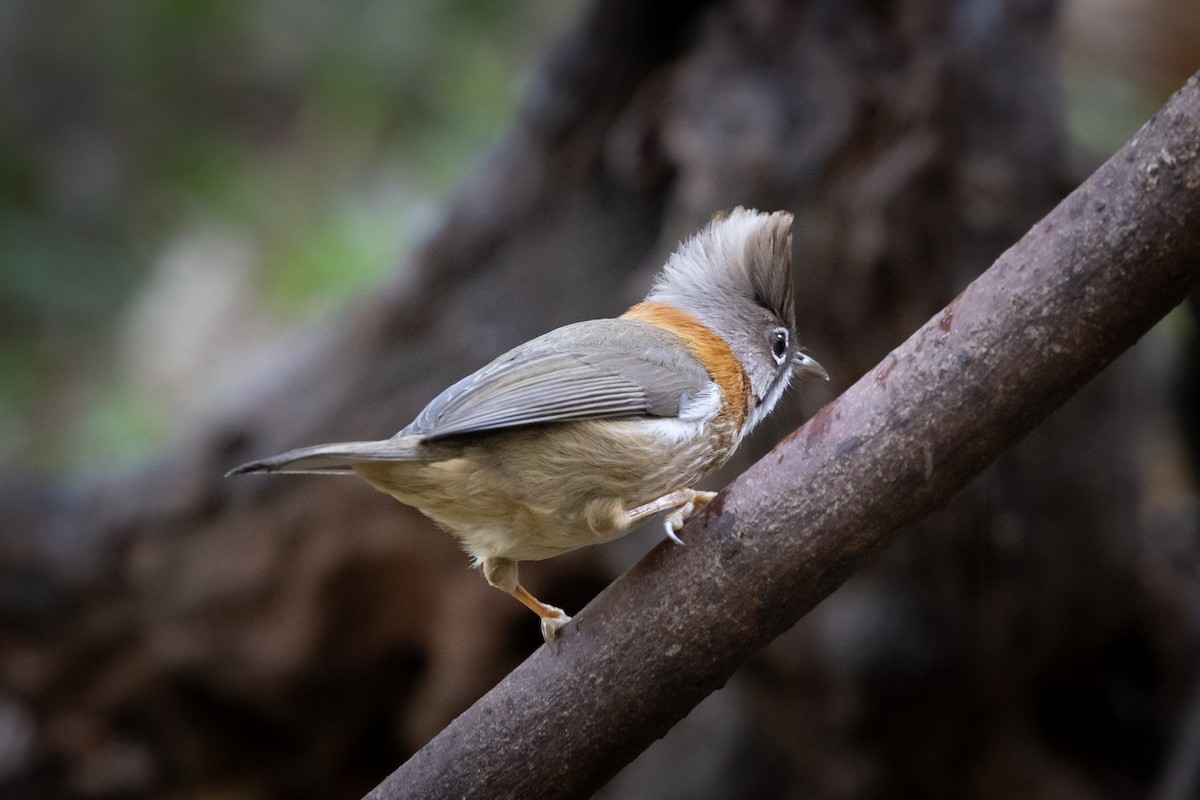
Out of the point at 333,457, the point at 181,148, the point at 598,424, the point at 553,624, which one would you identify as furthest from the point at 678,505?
the point at 181,148

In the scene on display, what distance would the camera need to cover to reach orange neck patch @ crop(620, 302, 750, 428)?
2588 millimetres

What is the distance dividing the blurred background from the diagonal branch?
202 cm

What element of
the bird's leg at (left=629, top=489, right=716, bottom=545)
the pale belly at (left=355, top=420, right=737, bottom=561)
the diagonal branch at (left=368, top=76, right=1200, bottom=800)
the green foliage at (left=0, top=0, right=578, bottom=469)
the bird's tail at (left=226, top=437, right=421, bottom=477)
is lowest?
the diagonal branch at (left=368, top=76, right=1200, bottom=800)

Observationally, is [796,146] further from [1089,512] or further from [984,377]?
[984,377]

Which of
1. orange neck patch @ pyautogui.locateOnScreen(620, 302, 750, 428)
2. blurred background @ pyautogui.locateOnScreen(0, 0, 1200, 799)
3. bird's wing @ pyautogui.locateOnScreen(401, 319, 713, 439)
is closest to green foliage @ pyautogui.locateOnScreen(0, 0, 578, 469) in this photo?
blurred background @ pyautogui.locateOnScreen(0, 0, 1200, 799)

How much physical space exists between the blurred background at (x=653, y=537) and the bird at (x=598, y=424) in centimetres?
162

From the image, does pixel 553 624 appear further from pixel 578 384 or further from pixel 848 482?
pixel 848 482

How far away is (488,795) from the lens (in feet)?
7.59

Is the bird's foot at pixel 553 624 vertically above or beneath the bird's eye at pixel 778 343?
beneath

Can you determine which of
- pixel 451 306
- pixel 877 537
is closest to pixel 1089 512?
pixel 451 306

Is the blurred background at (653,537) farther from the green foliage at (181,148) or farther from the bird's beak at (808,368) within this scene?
the green foliage at (181,148)

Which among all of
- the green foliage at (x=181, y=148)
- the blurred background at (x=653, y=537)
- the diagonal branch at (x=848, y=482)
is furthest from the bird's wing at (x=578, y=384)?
the green foliage at (x=181, y=148)

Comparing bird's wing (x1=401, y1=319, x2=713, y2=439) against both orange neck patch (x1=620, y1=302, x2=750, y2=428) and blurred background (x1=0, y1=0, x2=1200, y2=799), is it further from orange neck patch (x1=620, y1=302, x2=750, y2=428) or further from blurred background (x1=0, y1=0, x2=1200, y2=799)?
blurred background (x1=0, y1=0, x2=1200, y2=799)

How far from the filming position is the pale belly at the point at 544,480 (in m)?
2.33
